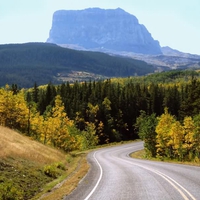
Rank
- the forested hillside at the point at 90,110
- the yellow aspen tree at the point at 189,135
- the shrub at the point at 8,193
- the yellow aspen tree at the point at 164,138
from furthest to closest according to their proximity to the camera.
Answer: the forested hillside at the point at 90,110
the yellow aspen tree at the point at 164,138
the yellow aspen tree at the point at 189,135
the shrub at the point at 8,193

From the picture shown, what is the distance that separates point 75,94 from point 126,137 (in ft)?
113

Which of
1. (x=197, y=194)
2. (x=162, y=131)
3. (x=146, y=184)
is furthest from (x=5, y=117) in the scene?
(x=197, y=194)

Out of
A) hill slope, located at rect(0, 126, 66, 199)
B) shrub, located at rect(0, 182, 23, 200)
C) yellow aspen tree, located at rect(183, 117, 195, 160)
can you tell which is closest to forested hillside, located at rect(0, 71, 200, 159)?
yellow aspen tree, located at rect(183, 117, 195, 160)

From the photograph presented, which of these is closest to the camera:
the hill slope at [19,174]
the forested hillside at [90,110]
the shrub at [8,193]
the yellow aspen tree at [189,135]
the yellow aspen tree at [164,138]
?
the shrub at [8,193]

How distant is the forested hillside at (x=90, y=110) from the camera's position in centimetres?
7031

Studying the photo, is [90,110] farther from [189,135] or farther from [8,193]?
[8,193]

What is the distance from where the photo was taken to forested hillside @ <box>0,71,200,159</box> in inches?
2768

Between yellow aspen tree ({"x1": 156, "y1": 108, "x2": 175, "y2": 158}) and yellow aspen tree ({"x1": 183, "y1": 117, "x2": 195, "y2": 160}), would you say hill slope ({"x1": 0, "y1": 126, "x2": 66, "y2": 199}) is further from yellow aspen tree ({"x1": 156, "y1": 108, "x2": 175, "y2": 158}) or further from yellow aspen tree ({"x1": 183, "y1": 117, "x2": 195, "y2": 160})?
yellow aspen tree ({"x1": 156, "y1": 108, "x2": 175, "y2": 158})

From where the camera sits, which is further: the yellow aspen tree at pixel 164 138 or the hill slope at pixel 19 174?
the yellow aspen tree at pixel 164 138

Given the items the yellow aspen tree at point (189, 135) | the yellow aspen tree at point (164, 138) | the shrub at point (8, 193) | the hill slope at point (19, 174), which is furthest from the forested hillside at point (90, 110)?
the shrub at point (8, 193)

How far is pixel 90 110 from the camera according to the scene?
5059 inches

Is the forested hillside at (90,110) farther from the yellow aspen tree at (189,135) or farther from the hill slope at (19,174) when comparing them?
the hill slope at (19,174)

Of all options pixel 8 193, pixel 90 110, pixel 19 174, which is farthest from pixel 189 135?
pixel 90 110

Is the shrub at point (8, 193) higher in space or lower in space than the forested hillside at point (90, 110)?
higher
